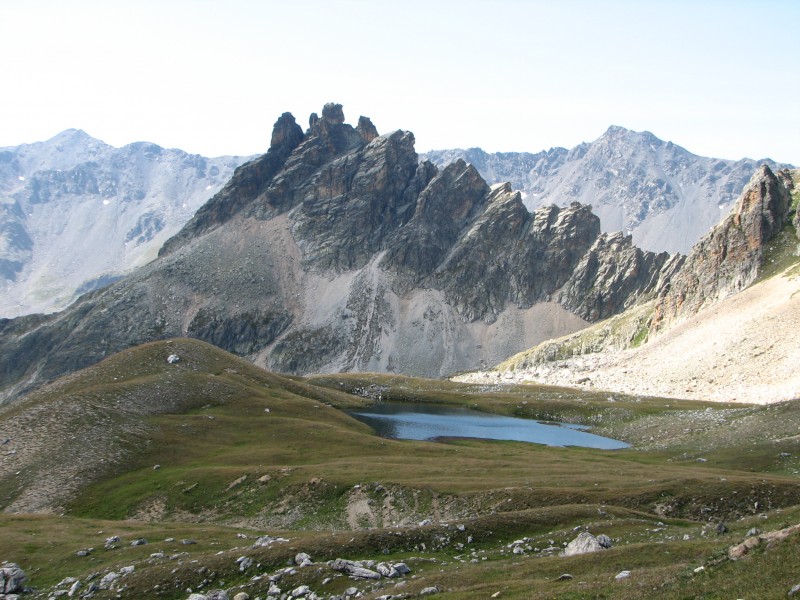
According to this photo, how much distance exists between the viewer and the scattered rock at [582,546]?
33906mm

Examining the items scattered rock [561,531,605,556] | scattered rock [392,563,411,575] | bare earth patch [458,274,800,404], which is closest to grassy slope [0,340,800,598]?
scattered rock [392,563,411,575]

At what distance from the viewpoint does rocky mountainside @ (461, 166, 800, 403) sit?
116875 millimetres

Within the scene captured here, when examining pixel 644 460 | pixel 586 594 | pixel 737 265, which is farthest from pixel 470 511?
pixel 737 265

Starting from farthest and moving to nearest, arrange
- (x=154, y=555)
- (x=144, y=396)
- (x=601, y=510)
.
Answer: (x=144, y=396) → (x=601, y=510) → (x=154, y=555)

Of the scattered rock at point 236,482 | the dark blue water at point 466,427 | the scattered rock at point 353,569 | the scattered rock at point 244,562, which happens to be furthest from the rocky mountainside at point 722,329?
the scattered rock at point 244,562

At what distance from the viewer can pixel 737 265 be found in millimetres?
157875

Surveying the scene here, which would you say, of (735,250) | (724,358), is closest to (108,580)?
(724,358)

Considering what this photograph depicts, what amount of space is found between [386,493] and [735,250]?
460 ft

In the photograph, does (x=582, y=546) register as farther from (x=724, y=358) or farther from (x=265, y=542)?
(x=724, y=358)

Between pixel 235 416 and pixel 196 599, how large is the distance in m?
57.9

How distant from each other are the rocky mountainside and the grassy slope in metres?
17.5

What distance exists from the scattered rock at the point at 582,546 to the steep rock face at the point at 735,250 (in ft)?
455

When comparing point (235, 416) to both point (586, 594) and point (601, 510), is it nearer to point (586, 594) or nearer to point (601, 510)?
point (601, 510)

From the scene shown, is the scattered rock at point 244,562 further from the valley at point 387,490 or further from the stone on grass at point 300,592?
the stone on grass at point 300,592
